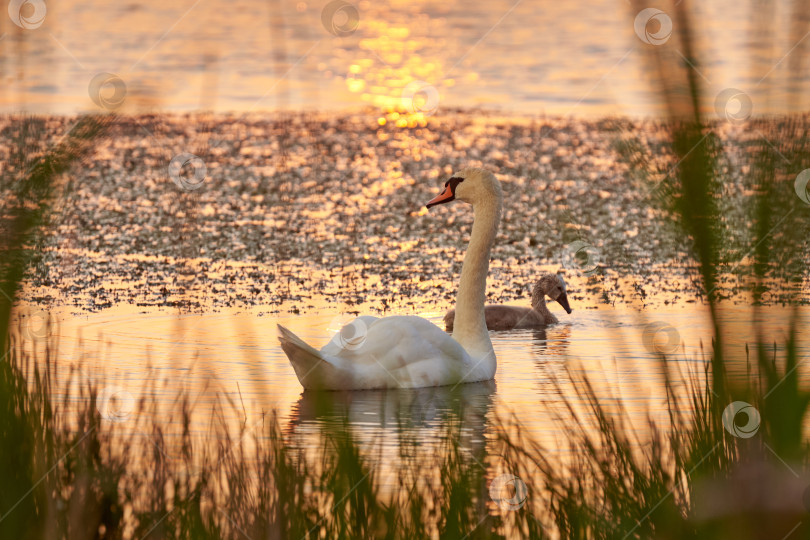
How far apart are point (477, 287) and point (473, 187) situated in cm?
79

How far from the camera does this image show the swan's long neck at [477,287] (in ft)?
26.1

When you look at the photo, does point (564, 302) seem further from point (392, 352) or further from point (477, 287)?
point (392, 352)

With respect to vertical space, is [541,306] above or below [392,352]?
above

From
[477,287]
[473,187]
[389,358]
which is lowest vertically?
[389,358]

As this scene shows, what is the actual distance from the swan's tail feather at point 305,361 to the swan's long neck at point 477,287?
117 centimetres

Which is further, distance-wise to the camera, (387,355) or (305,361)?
(387,355)

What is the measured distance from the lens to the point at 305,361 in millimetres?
6980

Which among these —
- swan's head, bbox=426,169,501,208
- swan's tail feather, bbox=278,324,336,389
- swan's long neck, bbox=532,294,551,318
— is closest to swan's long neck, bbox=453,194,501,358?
swan's head, bbox=426,169,501,208

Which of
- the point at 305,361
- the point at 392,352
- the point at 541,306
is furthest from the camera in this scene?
the point at 541,306

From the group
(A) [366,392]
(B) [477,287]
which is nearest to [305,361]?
(A) [366,392]

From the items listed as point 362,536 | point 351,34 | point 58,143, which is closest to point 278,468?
point 362,536

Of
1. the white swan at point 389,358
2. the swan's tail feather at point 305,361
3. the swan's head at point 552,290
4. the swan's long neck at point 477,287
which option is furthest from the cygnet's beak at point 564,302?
the swan's tail feather at point 305,361

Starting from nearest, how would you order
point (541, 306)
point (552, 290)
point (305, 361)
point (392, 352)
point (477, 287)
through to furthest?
point (305, 361)
point (392, 352)
point (477, 287)
point (541, 306)
point (552, 290)

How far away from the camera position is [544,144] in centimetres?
2089
